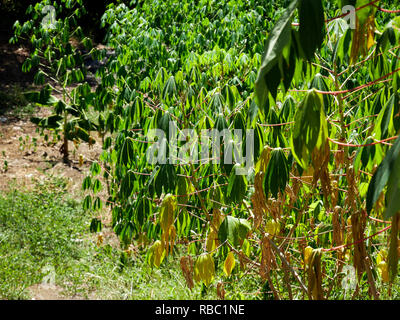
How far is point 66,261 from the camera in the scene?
12.5ft

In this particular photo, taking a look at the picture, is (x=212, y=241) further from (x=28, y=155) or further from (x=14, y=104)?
(x=14, y=104)

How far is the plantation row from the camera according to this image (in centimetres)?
94

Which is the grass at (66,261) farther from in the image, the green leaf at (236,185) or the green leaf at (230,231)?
the green leaf at (236,185)

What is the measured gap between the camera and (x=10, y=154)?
572 cm

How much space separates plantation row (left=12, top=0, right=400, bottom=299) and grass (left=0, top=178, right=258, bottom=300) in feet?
0.74

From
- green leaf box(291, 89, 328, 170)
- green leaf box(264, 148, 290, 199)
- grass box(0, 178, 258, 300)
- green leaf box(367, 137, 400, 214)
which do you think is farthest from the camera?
grass box(0, 178, 258, 300)

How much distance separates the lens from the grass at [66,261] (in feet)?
10.3

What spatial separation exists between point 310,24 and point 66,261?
3.42m

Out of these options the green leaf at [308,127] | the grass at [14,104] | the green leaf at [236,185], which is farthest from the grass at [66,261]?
the grass at [14,104]

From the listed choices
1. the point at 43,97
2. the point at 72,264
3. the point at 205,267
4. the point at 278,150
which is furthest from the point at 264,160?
the point at 43,97

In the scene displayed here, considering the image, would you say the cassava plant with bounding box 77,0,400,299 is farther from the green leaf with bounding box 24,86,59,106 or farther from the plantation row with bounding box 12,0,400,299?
the green leaf with bounding box 24,86,59,106

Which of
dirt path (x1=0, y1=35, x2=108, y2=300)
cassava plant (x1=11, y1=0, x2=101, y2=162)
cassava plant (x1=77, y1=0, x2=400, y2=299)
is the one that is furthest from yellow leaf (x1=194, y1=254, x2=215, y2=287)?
cassava plant (x1=11, y1=0, x2=101, y2=162)

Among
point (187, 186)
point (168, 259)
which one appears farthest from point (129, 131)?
point (187, 186)
